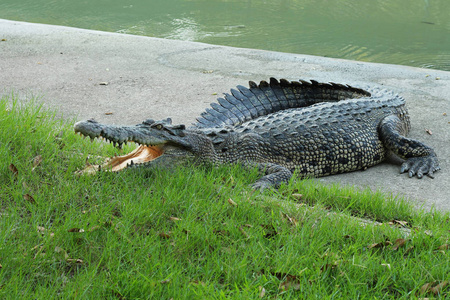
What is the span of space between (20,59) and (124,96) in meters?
2.91

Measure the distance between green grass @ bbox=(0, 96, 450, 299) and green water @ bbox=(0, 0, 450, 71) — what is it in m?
8.47

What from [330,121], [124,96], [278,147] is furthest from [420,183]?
[124,96]

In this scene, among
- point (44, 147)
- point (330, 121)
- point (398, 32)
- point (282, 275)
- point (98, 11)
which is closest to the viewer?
point (282, 275)

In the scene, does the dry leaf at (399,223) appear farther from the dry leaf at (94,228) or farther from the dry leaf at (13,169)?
the dry leaf at (13,169)

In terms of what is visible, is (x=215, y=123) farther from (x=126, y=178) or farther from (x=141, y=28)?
(x=141, y=28)

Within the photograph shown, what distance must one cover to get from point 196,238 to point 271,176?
1428mm

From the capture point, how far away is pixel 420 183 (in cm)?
489

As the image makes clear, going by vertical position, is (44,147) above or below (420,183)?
above

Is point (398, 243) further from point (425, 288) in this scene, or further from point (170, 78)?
point (170, 78)

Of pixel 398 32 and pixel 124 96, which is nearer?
pixel 124 96

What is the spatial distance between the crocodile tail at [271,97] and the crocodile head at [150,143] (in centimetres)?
107

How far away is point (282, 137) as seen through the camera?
4984 millimetres

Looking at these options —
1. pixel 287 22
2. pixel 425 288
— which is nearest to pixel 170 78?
pixel 425 288

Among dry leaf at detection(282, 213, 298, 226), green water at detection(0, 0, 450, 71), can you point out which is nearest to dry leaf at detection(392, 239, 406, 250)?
dry leaf at detection(282, 213, 298, 226)
